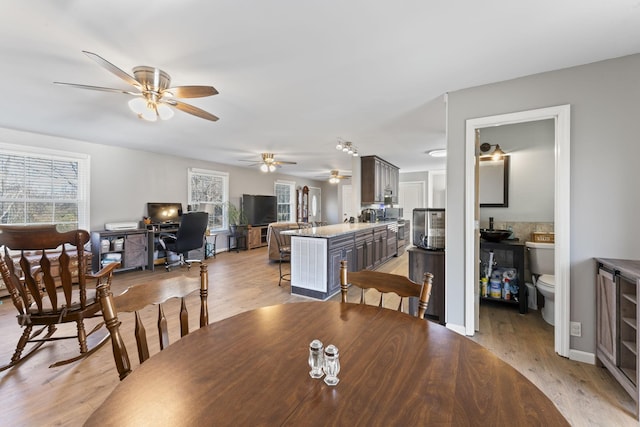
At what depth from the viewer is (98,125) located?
3787 millimetres

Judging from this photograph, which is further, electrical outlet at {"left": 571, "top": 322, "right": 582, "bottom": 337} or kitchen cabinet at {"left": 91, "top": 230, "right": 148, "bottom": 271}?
kitchen cabinet at {"left": 91, "top": 230, "right": 148, "bottom": 271}

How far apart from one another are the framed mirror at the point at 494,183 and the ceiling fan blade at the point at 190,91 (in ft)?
11.4

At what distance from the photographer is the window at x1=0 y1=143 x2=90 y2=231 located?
3975 millimetres

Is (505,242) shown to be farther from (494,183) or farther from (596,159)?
(596,159)

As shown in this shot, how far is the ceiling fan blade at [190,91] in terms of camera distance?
2.15 metres

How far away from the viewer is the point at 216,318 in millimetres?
2957

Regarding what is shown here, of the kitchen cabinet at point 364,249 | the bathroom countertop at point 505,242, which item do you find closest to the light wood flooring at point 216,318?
the bathroom countertop at point 505,242

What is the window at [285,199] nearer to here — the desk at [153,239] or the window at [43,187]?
the desk at [153,239]

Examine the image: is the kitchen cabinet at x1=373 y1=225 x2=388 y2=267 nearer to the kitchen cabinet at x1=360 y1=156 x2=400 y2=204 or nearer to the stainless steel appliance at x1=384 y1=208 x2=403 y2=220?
the kitchen cabinet at x1=360 y1=156 x2=400 y2=204

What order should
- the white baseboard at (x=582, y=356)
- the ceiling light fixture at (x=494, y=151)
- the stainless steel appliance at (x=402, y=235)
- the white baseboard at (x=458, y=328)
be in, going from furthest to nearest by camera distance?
the stainless steel appliance at (x=402, y=235) → the ceiling light fixture at (x=494, y=151) → the white baseboard at (x=458, y=328) → the white baseboard at (x=582, y=356)

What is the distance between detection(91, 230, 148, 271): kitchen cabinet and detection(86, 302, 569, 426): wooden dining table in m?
4.55

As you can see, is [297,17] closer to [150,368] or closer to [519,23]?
[519,23]

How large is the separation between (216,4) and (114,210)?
5.05 meters

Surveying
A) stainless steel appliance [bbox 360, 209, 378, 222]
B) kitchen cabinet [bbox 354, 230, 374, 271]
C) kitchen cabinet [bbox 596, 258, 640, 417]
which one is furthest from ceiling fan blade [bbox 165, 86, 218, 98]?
stainless steel appliance [bbox 360, 209, 378, 222]
